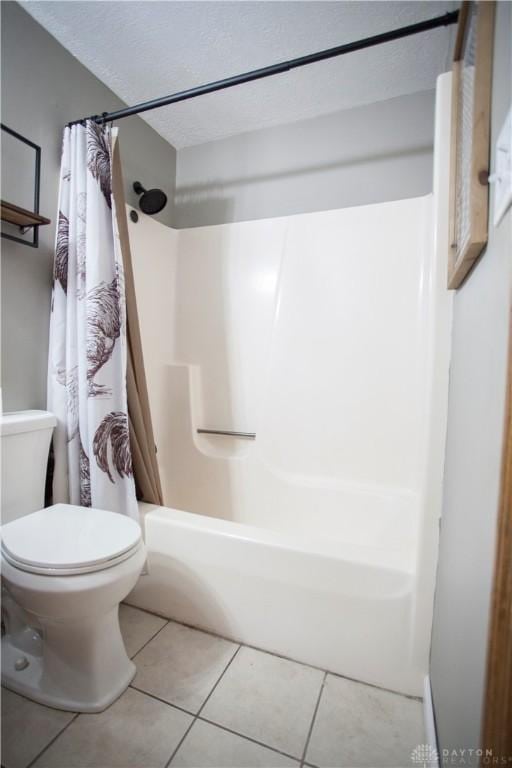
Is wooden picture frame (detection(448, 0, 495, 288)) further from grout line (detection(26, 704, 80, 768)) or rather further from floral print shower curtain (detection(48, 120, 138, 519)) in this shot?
grout line (detection(26, 704, 80, 768))

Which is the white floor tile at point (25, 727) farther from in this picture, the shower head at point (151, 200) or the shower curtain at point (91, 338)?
the shower head at point (151, 200)

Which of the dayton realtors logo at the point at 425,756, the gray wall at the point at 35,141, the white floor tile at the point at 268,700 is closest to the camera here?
the dayton realtors logo at the point at 425,756

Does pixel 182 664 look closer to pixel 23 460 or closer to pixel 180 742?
pixel 180 742

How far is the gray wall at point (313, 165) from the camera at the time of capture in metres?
1.80

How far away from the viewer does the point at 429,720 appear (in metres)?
0.96

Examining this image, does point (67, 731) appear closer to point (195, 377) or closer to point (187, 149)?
point (195, 377)

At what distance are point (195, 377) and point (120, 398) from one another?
70 centimetres

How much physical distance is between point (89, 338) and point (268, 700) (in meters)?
1.38

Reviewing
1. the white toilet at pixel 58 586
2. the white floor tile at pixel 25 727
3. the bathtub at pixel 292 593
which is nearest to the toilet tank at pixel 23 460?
the white toilet at pixel 58 586

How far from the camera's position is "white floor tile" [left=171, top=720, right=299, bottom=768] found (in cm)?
90

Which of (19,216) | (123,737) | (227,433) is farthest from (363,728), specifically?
(19,216)

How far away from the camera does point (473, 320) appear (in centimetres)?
80

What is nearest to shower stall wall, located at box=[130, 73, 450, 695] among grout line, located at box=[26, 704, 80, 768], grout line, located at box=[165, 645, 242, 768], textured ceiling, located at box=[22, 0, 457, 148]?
grout line, located at box=[165, 645, 242, 768]

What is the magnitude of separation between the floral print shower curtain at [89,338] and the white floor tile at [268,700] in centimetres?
67
